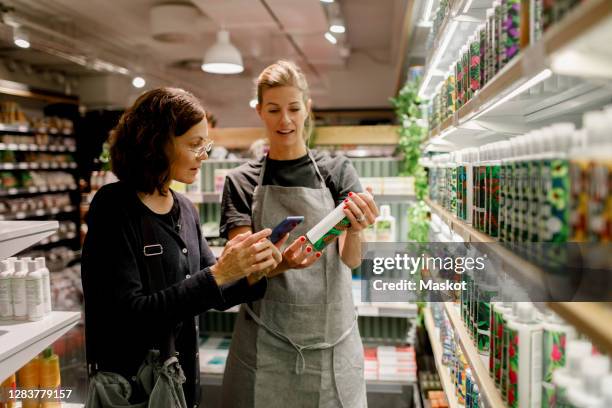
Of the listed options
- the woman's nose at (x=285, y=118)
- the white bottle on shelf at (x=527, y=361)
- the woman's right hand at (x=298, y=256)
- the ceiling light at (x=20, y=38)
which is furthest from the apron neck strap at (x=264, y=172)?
the ceiling light at (x=20, y=38)

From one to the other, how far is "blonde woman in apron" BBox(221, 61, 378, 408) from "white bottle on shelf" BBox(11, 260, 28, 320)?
80 centimetres

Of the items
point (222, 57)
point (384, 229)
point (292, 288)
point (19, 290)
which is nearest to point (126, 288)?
point (292, 288)

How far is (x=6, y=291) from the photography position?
203 centimetres

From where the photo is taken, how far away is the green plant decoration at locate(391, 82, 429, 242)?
3.79 m

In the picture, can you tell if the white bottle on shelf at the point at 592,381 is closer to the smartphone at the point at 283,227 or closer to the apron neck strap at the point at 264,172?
the smartphone at the point at 283,227

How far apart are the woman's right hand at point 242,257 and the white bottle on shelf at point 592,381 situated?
929mm

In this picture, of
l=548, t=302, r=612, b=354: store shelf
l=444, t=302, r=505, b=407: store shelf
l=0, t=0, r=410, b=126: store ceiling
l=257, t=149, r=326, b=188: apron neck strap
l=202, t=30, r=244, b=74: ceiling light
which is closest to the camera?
l=548, t=302, r=612, b=354: store shelf

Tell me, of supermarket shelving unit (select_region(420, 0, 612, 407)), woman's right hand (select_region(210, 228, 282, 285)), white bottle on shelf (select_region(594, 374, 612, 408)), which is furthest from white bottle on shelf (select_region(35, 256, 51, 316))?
white bottle on shelf (select_region(594, 374, 612, 408))

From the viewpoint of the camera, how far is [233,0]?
5.55 metres

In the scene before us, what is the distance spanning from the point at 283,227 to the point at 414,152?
2501 millimetres

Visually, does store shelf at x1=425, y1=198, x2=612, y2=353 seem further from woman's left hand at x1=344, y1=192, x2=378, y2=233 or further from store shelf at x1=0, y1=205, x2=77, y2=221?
store shelf at x1=0, y1=205, x2=77, y2=221

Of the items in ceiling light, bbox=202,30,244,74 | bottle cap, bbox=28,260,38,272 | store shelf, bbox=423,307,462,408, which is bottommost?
store shelf, bbox=423,307,462,408

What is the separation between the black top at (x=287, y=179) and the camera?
2.08 m

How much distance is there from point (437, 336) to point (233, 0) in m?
4.11
